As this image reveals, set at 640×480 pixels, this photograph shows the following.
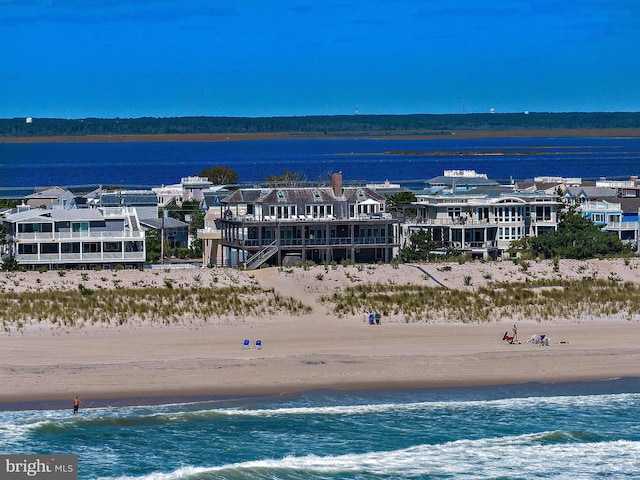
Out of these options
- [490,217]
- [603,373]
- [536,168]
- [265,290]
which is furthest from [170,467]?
[536,168]

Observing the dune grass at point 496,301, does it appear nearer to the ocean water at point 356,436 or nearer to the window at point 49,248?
the ocean water at point 356,436

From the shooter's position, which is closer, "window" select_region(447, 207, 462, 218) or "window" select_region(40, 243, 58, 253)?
"window" select_region(40, 243, 58, 253)

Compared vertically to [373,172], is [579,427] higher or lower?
lower

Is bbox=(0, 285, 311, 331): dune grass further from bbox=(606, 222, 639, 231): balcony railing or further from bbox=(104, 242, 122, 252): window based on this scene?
bbox=(606, 222, 639, 231): balcony railing

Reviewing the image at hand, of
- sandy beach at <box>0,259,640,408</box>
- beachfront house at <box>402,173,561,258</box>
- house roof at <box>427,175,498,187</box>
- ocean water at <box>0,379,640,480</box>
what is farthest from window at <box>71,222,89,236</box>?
house roof at <box>427,175,498,187</box>

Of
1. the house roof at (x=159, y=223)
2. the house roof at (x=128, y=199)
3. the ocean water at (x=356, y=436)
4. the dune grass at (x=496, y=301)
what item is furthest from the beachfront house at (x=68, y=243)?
the ocean water at (x=356, y=436)

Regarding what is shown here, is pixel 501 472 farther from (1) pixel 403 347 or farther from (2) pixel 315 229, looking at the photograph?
(2) pixel 315 229

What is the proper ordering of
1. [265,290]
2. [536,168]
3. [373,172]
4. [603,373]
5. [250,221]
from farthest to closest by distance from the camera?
1. [536,168]
2. [373,172]
3. [250,221]
4. [265,290]
5. [603,373]
